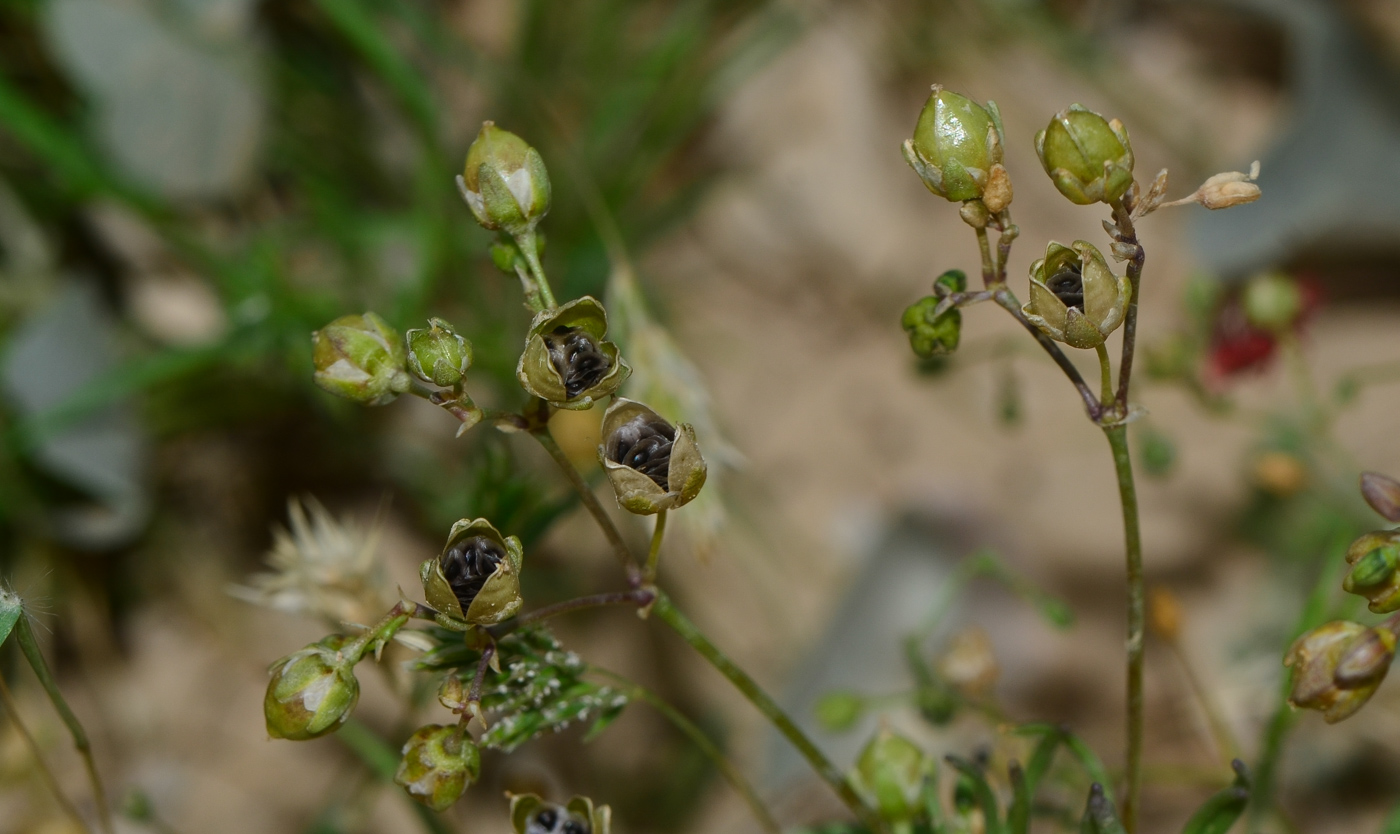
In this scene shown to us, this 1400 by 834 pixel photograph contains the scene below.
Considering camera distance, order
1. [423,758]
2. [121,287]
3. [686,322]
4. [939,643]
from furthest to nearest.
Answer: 1. [686,322]
2. [121,287]
3. [939,643]
4. [423,758]

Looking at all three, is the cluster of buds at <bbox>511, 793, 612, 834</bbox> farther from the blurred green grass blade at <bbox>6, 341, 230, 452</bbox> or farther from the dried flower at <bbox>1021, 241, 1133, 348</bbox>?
the blurred green grass blade at <bbox>6, 341, 230, 452</bbox>

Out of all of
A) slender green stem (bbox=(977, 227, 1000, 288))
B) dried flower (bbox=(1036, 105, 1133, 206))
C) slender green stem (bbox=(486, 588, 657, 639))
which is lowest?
slender green stem (bbox=(486, 588, 657, 639))

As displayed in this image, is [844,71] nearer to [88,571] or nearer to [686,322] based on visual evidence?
[686,322]

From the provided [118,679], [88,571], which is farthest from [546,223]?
[118,679]

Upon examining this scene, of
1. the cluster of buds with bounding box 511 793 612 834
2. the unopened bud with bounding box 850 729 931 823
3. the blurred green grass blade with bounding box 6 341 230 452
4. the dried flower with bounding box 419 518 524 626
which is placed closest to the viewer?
the dried flower with bounding box 419 518 524 626

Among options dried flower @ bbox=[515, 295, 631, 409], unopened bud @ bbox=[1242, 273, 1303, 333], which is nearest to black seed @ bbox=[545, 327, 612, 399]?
dried flower @ bbox=[515, 295, 631, 409]

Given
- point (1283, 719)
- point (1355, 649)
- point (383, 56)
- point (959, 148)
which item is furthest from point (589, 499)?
point (383, 56)

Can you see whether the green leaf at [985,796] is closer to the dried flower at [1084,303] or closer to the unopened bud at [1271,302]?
the dried flower at [1084,303]

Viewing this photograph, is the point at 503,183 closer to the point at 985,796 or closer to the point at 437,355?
the point at 437,355
